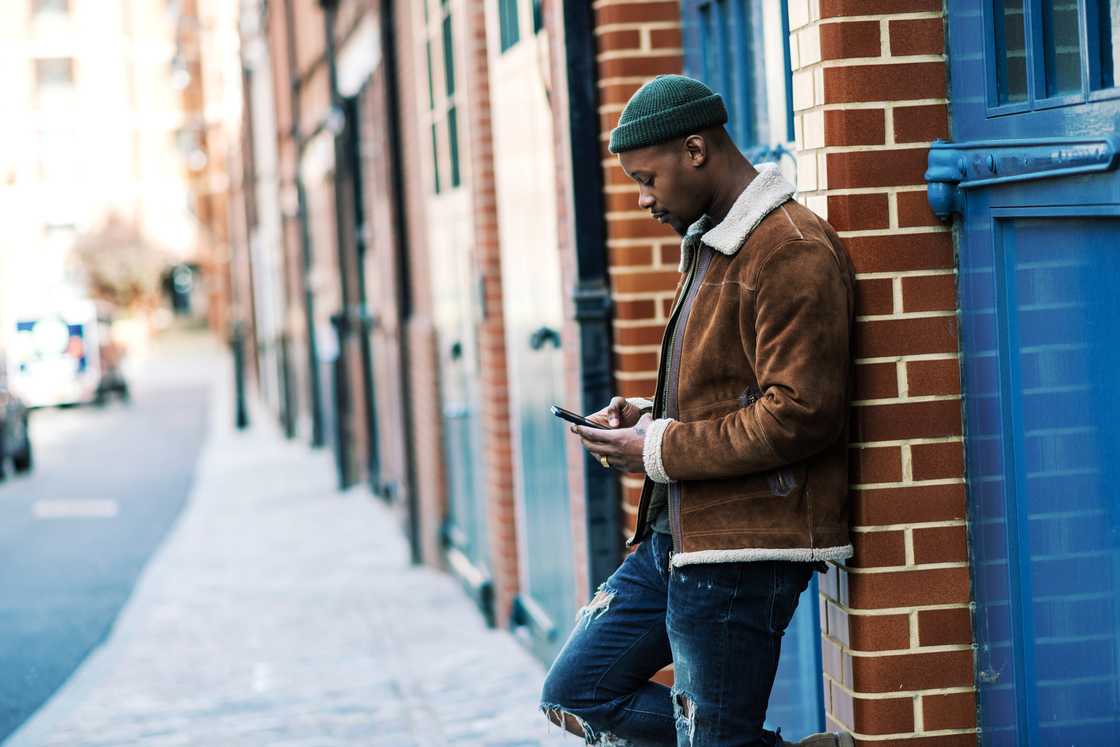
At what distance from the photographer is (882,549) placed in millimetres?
Answer: 3379

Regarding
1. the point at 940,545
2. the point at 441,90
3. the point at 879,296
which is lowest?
the point at 940,545

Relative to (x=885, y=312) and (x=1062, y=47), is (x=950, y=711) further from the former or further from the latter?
(x=1062, y=47)

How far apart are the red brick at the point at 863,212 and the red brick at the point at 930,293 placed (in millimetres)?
135

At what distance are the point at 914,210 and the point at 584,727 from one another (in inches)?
51.4

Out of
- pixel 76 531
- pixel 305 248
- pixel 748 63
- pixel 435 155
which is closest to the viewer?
pixel 748 63

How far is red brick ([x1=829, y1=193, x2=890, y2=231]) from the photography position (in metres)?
3.35

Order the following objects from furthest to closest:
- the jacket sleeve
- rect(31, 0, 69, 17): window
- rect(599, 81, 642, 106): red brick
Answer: rect(31, 0, 69, 17): window, rect(599, 81, 642, 106): red brick, the jacket sleeve

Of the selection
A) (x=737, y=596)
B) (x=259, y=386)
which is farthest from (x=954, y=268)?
(x=259, y=386)

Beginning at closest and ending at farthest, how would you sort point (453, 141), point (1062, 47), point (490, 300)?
point (1062, 47)
point (490, 300)
point (453, 141)

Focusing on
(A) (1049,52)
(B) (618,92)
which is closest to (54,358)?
(B) (618,92)

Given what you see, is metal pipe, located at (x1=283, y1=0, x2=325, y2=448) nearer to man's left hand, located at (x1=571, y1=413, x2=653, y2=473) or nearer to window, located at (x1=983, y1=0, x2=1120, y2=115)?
man's left hand, located at (x1=571, y1=413, x2=653, y2=473)

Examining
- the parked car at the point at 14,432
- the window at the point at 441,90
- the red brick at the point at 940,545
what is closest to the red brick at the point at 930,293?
the red brick at the point at 940,545

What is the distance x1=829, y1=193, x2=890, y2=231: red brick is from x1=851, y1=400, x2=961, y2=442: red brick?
374 millimetres

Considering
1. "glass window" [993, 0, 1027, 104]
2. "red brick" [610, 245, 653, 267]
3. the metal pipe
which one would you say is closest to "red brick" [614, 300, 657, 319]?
"red brick" [610, 245, 653, 267]
